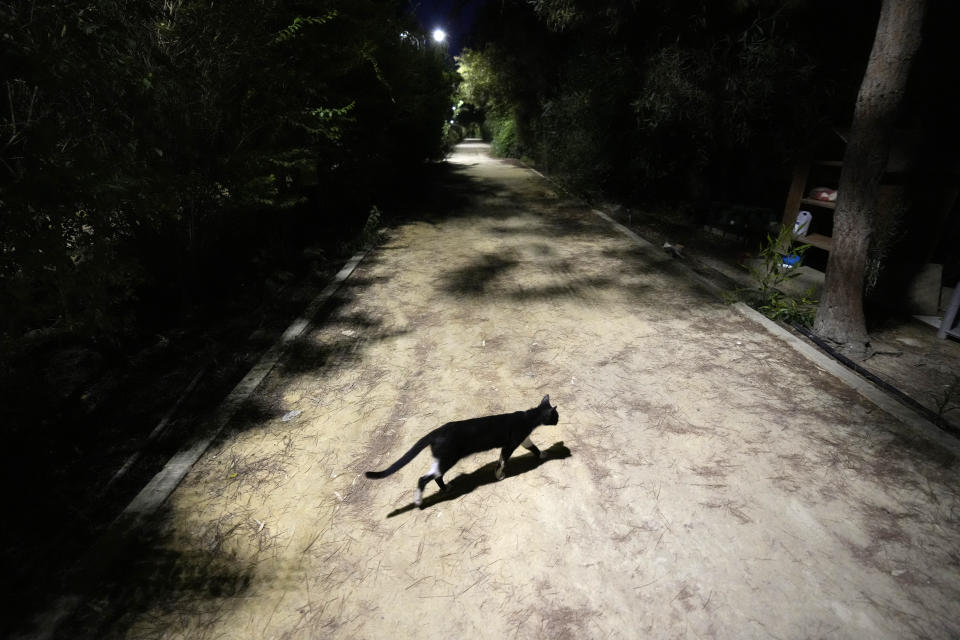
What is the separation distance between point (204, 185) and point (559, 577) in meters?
5.03

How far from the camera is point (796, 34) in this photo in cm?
681

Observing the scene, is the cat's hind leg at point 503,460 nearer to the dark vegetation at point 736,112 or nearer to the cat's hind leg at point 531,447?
the cat's hind leg at point 531,447

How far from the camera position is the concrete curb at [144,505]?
78.3 inches

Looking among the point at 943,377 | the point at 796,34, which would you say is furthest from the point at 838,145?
the point at 943,377

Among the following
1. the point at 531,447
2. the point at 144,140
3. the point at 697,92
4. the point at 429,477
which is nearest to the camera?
the point at 429,477

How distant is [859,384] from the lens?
365cm

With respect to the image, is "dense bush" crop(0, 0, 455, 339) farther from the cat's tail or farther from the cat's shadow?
the cat's shadow

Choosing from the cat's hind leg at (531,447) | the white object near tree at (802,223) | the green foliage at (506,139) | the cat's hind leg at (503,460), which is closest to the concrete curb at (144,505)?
the cat's hind leg at (503,460)

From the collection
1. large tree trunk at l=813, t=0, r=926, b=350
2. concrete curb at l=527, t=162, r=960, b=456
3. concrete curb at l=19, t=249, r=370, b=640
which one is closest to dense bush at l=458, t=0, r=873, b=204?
large tree trunk at l=813, t=0, r=926, b=350

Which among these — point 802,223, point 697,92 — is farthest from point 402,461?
point 697,92

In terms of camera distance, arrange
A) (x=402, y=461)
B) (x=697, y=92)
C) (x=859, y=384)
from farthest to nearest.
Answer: (x=697, y=92) → (x=859, y=384) → (x=402, y=461)

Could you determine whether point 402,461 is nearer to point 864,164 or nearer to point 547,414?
point 547,414

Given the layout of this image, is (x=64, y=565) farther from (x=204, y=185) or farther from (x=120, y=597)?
(x=204, y=185)

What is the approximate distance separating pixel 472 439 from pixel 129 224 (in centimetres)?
450
